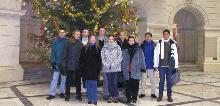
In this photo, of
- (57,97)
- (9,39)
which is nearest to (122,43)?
(57,97)

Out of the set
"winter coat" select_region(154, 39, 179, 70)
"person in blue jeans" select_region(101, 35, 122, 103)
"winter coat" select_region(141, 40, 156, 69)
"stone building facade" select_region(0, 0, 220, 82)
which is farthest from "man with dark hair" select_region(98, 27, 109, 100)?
"stone building facade" select_region(0, 0, 220, 82)

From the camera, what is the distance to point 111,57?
710 centimetres

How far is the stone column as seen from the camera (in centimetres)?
1005

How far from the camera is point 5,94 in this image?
26.2 feet

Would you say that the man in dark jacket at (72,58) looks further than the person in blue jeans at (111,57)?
Yes

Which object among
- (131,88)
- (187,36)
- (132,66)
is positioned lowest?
(131,88)

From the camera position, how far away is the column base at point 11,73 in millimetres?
10109

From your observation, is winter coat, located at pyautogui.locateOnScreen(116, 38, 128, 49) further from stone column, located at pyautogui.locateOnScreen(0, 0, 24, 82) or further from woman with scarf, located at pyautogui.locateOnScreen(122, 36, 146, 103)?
stone column, located at pyautogui.locateOnScreen(0, 0, 24, 82)

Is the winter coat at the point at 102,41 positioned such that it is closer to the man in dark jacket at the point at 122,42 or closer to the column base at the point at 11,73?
the man in dark jacket at the point at 122,42

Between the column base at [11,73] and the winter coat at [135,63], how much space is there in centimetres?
473

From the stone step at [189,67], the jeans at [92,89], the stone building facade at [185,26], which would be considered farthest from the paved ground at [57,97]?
the stone step at [189,67]

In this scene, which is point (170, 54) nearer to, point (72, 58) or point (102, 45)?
point (102, 45)

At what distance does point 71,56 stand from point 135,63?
4.94 ft

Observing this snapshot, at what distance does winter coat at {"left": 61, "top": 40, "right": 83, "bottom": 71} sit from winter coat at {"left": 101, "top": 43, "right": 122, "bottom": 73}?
24.4 inches
